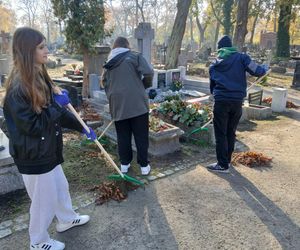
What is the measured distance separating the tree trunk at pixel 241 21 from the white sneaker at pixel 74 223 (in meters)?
11.8

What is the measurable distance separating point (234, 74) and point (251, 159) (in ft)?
4.86

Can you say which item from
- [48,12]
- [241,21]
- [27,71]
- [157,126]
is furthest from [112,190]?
[241,21]

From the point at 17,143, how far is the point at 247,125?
5891 millimetres

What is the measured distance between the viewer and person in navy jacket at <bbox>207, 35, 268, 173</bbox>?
4.13m

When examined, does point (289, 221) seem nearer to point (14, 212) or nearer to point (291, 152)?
point (291, 152)

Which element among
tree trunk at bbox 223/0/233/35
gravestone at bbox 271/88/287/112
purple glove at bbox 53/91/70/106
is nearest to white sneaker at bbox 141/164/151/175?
purple glove at bbox 53/91/70/106

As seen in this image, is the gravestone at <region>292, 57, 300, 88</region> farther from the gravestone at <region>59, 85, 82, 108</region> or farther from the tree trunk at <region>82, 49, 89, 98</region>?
the gravestone at <region>59, 85, 82, 108</region>

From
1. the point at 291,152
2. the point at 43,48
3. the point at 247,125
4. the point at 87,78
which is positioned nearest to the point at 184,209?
the point at 43,48

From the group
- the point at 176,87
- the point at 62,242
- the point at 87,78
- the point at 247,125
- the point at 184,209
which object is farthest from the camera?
the point at 176,87

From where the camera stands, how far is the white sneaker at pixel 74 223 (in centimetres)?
304

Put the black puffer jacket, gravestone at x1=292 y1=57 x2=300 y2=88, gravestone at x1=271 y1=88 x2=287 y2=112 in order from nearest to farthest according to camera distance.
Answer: the black puffer jacket → gravestone at x1=271 y1=88 x2=287 y2=112 → gravestone at x1=292 y1=57 x2=300 y2=88

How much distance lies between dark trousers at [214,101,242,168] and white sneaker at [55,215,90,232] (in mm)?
2144

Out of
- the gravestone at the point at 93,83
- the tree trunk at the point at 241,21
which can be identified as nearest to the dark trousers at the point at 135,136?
the gravestone at the point at 93,83

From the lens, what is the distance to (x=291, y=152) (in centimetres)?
548
